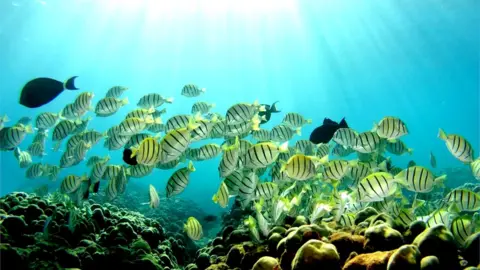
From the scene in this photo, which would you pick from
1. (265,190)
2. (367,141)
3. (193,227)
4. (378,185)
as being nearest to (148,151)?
(193,227)

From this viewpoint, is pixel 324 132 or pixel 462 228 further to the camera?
pixel 324 132

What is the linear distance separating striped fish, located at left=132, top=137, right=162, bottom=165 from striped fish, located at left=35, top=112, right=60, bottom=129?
4.29 metres

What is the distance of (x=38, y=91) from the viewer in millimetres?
5426

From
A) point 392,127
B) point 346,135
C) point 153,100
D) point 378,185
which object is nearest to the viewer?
point 378,185

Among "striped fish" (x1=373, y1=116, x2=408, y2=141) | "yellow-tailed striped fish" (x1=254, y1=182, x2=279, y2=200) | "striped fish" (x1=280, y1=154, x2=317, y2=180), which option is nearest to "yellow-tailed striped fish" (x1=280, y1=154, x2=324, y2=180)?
"striped fish" (x1=280, y1=154, x2=317, y2=180)

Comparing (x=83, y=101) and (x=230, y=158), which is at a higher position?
(x=83, y=101)

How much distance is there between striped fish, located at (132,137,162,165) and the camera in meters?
4.19

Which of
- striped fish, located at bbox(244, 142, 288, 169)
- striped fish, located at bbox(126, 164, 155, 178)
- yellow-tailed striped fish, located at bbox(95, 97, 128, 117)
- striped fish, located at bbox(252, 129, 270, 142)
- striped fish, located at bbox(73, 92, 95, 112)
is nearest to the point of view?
striped fish, located at bbox(244, 142, 288, 169)

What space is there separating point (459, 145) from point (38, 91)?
6.94m

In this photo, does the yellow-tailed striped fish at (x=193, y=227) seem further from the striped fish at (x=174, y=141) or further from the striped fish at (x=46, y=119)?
the striped fish at (x=46, y=119)

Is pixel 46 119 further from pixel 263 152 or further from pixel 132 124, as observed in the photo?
pixel 263 152

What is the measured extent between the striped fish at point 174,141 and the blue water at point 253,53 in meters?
25.2

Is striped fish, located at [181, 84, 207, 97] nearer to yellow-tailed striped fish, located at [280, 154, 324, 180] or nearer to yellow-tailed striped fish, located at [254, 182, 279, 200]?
yellow-tailed striped fish, located at [254, 182, 279, 200]

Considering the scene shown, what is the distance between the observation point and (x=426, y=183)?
13.8 ft
